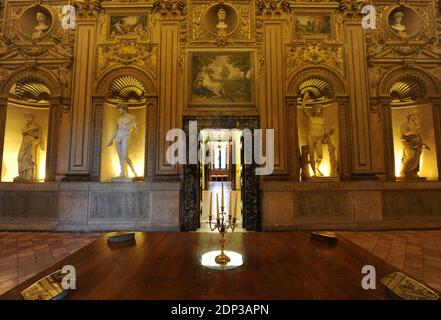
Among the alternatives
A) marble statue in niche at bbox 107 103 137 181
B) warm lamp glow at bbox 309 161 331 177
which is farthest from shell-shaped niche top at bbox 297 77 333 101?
marble statue in niche at bbox 107 103 137 181

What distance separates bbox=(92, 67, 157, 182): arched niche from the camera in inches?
279

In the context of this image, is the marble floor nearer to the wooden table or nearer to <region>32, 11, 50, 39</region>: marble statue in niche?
the wooden table

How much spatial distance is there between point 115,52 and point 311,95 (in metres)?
5.85

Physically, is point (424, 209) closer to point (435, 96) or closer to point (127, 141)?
point (435, 96)

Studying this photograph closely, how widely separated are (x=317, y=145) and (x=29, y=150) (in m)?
7.97

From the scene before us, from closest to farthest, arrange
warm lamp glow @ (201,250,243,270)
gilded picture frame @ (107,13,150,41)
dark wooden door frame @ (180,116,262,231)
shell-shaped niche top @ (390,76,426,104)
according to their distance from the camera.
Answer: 1. warm lamp glow @ (201,250,243,270)
2. dark wooden door frame @ (180,116,262,231)
3. gilded picture frame @ (107,13,150,41)
4. shell-shaped niche top @ (390,76,426,104)

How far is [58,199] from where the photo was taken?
22.4 feet

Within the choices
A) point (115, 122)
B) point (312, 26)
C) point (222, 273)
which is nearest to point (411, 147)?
point (312, 26)

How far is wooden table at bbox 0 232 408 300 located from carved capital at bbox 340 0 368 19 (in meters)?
7.53

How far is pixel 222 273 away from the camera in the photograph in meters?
1.53

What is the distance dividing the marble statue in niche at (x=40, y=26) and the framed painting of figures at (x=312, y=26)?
7.25 metres

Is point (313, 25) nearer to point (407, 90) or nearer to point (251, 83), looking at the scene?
point (251, 83)

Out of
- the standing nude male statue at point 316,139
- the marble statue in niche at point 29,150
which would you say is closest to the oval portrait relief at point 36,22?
→ the marble statue in niche at point 29,150

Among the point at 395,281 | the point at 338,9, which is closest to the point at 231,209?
the point at 395,281
